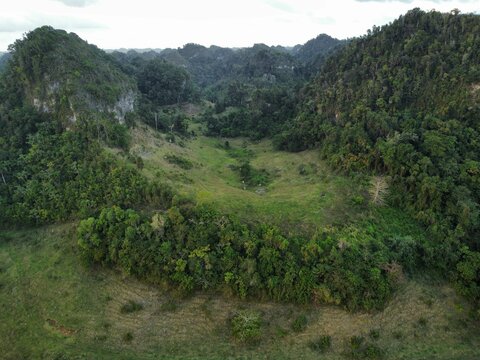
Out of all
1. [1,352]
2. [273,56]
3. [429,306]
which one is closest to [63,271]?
[1,352]

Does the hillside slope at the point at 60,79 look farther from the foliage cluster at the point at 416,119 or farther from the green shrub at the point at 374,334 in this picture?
the green shrub at the point at 374,334

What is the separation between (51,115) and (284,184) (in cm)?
3480

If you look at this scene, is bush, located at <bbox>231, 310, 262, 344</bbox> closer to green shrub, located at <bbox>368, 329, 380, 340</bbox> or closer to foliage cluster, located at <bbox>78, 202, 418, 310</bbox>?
foliage cluster, located at <bbox>78, 202, 418, 310</bbox>

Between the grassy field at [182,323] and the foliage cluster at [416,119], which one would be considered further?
the foliage cluster at [416,119]

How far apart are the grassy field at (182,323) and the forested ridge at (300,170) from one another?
147 centimetres

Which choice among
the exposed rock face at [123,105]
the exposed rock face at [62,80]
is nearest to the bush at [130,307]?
the exposed rock face at [62,80]

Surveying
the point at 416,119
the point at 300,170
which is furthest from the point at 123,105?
the point at 416,119

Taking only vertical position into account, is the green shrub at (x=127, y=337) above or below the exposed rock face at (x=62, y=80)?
below

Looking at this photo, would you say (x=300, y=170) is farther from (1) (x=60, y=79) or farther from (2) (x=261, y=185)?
(1) (x=60, y=79)

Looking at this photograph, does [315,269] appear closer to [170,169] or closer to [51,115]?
[170,169]

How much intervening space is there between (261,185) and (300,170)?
7316 millimetres

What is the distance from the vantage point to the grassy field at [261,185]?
40844 mm

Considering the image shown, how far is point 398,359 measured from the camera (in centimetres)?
2998

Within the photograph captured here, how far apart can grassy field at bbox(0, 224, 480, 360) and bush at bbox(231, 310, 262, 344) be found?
1.81 feet
